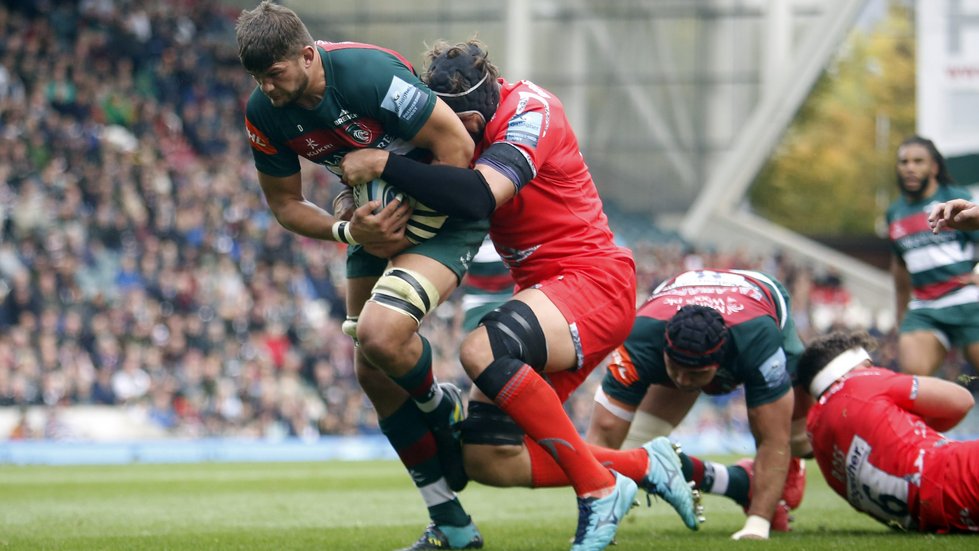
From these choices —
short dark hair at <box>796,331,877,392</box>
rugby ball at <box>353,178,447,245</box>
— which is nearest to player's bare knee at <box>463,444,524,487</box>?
rugby ball at <box>353,178,447,245</box>

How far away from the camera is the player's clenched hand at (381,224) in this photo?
5.50 meters

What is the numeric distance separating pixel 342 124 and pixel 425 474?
176 cm

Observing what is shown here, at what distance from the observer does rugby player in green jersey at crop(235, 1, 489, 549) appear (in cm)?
537

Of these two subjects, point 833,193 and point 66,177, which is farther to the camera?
point 833,193

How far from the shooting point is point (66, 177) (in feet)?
67.8

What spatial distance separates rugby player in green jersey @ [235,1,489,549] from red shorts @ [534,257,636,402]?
461 mm

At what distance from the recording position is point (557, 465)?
5766 mm

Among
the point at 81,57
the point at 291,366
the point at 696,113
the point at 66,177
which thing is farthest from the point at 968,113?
the point at 696,113

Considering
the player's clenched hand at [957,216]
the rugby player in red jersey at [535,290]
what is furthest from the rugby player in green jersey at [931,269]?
the player's clenched hand at [957,216]

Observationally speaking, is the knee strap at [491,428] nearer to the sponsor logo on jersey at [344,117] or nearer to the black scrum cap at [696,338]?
the black scrum cap at [696,338]

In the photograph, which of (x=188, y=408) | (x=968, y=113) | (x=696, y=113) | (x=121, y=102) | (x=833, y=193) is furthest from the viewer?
(x=833, y=193)

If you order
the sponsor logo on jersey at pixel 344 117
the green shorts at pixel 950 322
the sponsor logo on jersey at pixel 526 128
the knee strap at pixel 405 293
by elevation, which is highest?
the sponsor logo on jersey at pixel 344 117

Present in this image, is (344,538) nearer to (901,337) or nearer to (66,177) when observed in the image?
(901,337)

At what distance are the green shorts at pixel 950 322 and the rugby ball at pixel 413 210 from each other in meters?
5.60
